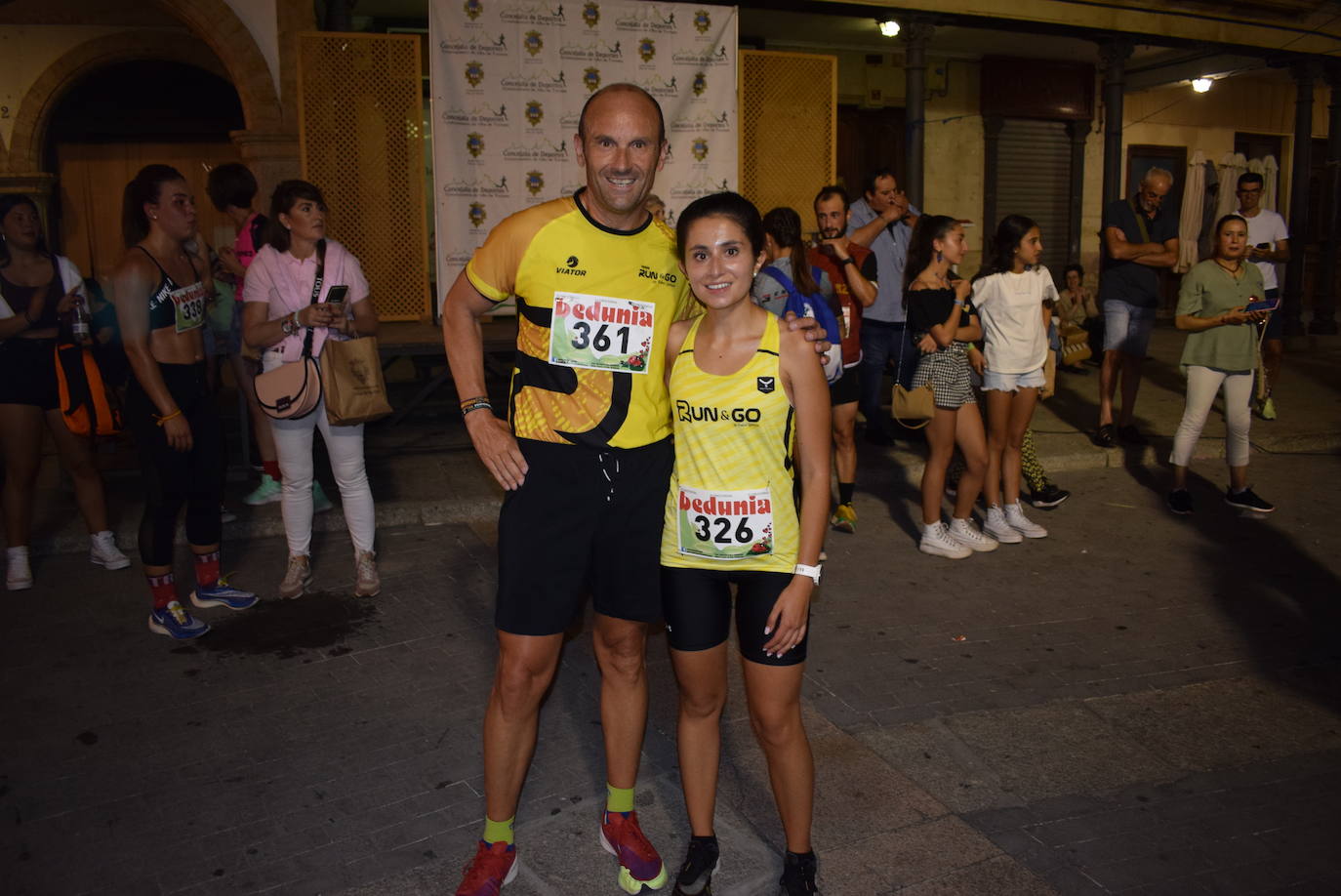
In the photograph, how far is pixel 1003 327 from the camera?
649 cm

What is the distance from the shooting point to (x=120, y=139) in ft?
41.4

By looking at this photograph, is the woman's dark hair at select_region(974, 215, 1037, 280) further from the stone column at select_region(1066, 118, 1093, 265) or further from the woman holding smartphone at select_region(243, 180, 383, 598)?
the stone column at select_region(1066, 118, 1093, 265)

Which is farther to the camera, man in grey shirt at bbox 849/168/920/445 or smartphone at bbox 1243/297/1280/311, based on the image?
man in grey shirt at bbox 849/168/920/445

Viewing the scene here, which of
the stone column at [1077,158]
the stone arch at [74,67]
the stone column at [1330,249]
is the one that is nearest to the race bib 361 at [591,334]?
the stone arch at [74,67]

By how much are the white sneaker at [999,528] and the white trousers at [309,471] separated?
3.62 metres

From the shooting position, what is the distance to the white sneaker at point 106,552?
6.05m

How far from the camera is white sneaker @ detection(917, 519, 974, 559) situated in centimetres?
632

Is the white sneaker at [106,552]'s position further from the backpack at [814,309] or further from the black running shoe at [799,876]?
the black running shoe at [799,876]

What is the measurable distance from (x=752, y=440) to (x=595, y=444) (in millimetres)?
427

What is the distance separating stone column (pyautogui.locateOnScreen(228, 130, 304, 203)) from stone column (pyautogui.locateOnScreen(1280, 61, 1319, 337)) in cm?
1248

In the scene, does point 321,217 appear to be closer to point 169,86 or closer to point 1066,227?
point 169,86

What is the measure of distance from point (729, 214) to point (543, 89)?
666 centimetres

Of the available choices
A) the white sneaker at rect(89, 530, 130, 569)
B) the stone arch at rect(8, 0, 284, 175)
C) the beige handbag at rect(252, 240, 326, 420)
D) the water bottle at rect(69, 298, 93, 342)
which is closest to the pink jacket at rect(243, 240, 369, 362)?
the beige handbag at rect(252, 240, 326, 420)

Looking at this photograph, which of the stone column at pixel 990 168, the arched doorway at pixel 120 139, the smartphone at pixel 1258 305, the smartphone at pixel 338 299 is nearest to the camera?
the smartphone at pixel 338 299
